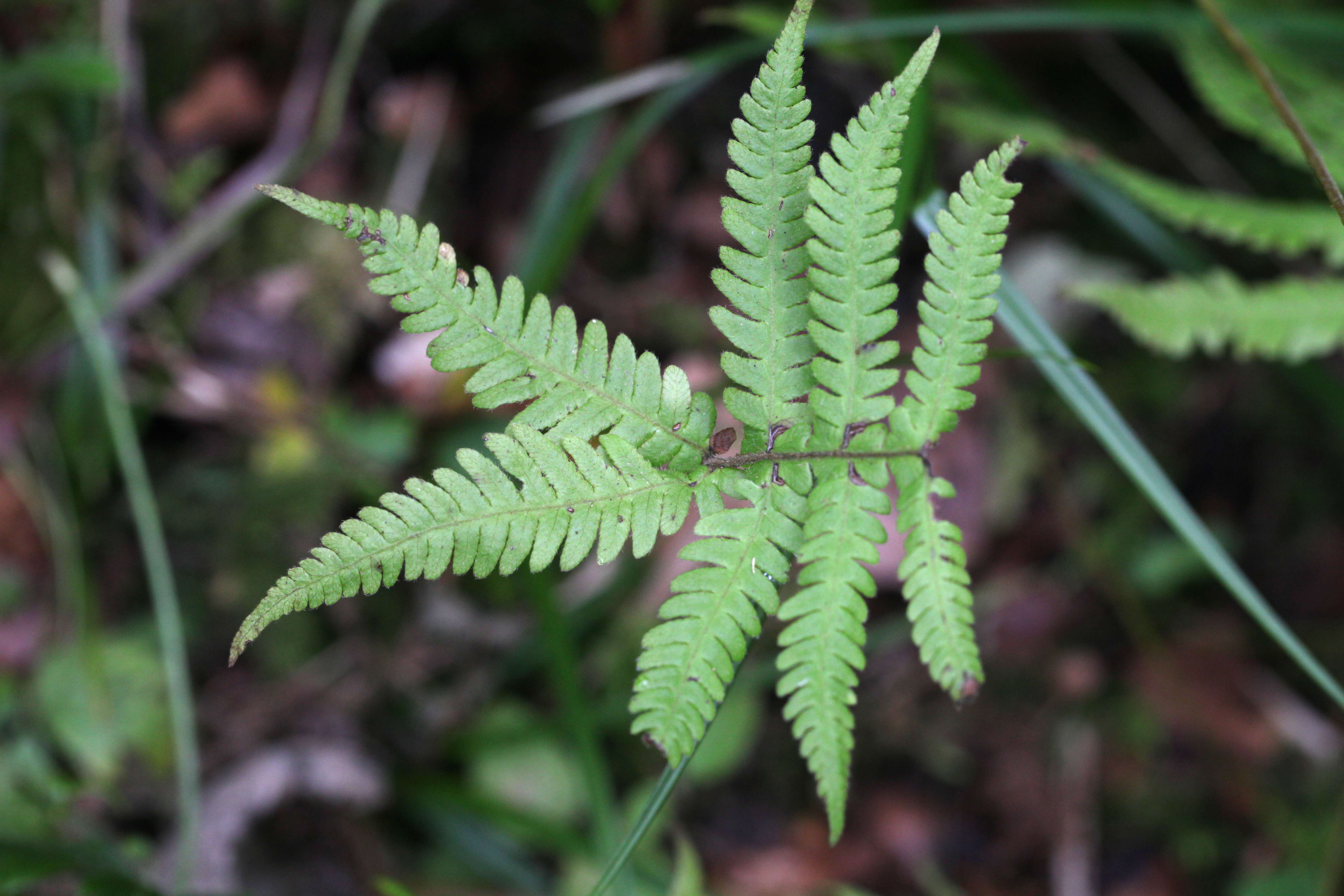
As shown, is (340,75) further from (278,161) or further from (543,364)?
(543,364)

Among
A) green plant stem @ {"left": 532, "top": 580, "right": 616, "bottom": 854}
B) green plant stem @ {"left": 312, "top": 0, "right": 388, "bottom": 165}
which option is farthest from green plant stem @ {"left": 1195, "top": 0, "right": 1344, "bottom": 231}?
green plant stem @ {"left": 312, "top": 0, "right": 388, "bottom": 165}

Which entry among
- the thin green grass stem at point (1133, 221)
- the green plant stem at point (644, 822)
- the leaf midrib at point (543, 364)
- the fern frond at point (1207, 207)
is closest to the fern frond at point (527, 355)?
the leaf midrib at point (543, 364)

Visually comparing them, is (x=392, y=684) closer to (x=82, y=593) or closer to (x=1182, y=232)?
(x=82, y=593)

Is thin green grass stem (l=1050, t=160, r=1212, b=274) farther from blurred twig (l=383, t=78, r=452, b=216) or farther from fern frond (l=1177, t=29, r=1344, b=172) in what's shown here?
blurred twig (l=383, t=78, r=452, b=216)

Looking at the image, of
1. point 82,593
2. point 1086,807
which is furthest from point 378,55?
point 1086,807

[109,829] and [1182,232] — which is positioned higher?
[1182,232]

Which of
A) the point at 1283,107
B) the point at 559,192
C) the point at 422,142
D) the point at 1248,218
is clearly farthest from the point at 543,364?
the point at 422,142

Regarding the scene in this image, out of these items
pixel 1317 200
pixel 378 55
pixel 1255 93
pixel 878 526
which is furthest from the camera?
pixel 378 55
